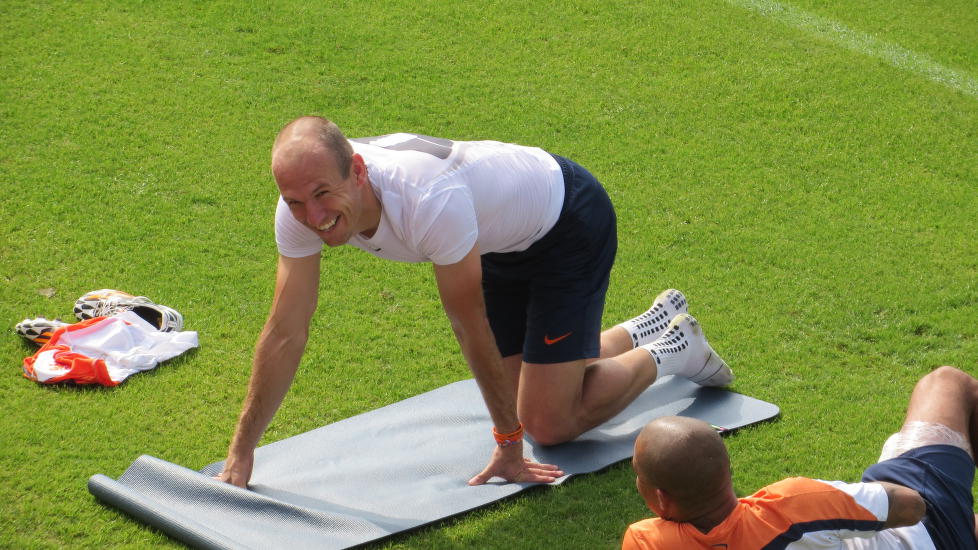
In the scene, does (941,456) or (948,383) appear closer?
(941,456)

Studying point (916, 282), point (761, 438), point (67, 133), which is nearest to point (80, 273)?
point (67, 133)

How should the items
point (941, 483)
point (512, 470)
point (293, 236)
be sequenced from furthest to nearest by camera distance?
1. point (512, 470)
2. point (293, 236)
3. point (941, 483)

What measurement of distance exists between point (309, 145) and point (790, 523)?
1922mm

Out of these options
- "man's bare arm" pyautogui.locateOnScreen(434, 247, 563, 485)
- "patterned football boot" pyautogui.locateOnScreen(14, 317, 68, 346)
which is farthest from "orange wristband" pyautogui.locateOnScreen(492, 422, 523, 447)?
"patterned football boot" pyautogui.locateOnScreen(14, 317, 68, 346)

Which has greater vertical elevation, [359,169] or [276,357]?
[359,169]

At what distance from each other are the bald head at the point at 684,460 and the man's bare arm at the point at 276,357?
1.62 metres

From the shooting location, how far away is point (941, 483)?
123 inches

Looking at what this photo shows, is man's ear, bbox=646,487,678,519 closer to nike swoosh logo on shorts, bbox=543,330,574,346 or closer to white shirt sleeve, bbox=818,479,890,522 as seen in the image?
white shirt sleeve, bbox=818,479,890,522

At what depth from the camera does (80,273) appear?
17.7 ft

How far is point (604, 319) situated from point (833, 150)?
263cm

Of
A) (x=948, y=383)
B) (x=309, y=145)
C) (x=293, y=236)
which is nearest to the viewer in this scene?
(x=309, y=145)

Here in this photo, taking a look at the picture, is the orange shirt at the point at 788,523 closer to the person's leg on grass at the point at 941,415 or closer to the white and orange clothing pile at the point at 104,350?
the person's leg on grass at the point at 941,415

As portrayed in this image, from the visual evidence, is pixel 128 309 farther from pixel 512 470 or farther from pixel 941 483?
pixel 941 483

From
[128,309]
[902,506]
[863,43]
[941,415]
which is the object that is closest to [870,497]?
[902,506]
